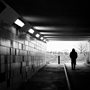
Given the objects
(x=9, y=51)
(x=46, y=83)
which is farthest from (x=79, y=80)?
(x=9, y=51)

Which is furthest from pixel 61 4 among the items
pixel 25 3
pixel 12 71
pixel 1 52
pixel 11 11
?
pixel 12 71

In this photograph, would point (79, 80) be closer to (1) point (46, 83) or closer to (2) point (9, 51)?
(1) point (46, 83)

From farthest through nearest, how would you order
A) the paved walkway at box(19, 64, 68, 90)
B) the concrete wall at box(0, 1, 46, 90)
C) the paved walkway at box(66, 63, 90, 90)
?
the paved walkway at box(19, 64, 68, 90) → the paved walkway at box(66, 63, 90, 90) → the concrete wall at box(0, 1, 46, 90)

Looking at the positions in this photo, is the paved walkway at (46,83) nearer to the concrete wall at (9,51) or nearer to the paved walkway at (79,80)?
the paved walkway at (79,80)

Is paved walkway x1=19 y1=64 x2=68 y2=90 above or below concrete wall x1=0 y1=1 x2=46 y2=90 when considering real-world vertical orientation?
below

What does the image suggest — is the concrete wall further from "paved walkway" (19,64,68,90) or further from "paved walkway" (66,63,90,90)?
"paved walkway" (66,63,90,90)

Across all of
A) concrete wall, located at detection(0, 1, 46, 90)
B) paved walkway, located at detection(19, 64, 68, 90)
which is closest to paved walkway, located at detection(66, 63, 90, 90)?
paved walkway, located at detection(19, 64, 68, 90)

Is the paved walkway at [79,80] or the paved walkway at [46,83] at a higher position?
the paved walkway at [79,80]

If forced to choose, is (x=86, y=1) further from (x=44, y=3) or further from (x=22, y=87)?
(x=22, y=87)

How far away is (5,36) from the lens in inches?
311

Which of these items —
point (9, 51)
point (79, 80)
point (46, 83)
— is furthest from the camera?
point (79, 80)

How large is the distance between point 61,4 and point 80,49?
187 feet

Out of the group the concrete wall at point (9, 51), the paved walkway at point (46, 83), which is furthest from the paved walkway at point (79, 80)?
the concrete wall at point (9, 51)

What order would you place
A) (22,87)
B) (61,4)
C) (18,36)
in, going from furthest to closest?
(22,87), (18,36), (61,4)
